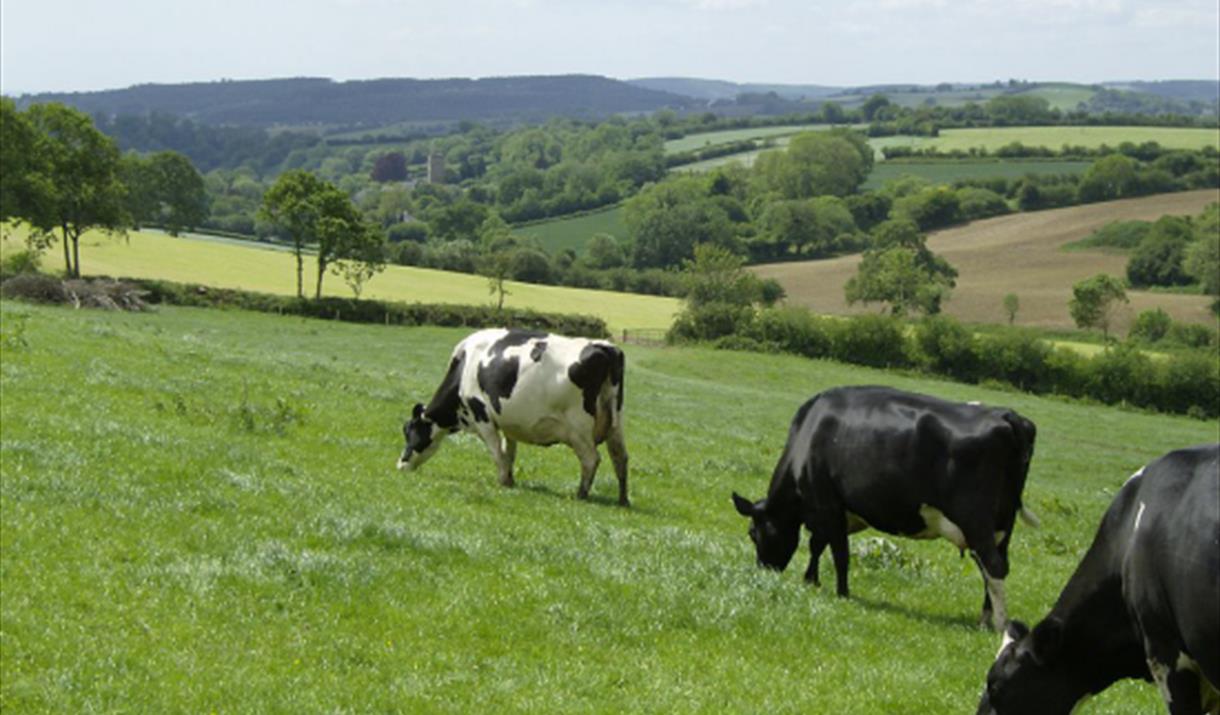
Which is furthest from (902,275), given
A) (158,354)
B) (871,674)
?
(871,674)

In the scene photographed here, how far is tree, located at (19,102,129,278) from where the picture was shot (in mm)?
79875

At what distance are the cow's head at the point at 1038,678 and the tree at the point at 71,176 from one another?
79.0 m

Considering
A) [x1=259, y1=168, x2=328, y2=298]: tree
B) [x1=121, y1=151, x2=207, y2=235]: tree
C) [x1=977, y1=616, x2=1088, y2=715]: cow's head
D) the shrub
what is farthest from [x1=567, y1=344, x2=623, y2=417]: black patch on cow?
[x1=121, y1=151, x2=207, y2=235]: tree

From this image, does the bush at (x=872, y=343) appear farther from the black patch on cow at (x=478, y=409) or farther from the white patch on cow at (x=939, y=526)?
the white patch on cow at (x=939, y=526)

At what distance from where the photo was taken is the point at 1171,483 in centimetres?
791

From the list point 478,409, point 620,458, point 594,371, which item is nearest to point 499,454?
point 478,409

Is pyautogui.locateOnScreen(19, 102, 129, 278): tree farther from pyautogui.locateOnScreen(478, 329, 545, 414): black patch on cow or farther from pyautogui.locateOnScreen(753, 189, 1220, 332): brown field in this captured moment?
pyautogui.locateOnScreen(478, 329, 545, 414): black patch on cow

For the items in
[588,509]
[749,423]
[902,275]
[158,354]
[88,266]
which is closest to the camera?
[588,509]

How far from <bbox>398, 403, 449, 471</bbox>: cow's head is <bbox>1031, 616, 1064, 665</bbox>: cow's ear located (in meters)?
14.9

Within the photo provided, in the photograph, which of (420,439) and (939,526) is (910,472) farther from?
(420,439)

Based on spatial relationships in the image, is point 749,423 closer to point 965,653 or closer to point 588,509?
point 588,509

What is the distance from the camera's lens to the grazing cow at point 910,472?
1357 centimetres

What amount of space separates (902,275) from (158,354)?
93.9 metres

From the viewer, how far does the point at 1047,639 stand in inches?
349
